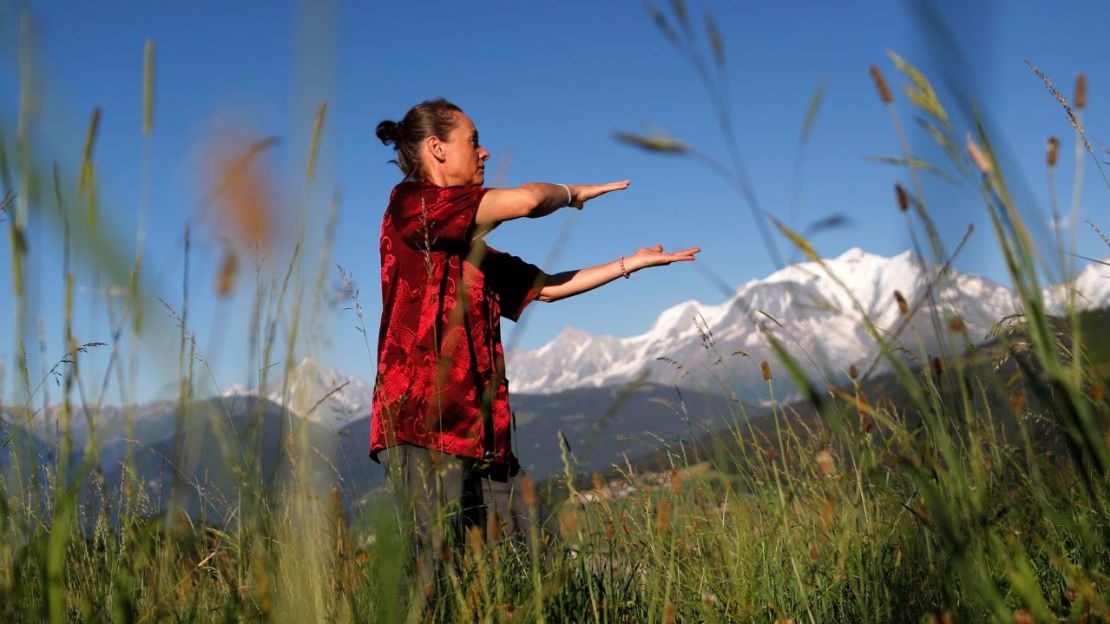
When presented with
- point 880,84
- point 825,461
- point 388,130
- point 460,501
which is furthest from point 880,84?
point 388,130

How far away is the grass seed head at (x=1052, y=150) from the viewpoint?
3.92ft

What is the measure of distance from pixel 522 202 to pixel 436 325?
575 millimetres

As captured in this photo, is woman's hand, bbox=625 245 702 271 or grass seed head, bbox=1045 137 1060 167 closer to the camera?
grass seed head, bbox=1045 137 1060 167

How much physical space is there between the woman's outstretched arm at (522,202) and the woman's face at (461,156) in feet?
1.50

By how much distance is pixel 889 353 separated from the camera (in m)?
0.99

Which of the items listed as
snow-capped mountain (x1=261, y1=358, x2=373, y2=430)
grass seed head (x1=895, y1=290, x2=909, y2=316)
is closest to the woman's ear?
snow-capped mountain (x1=261, y1=358, x2=373, y2=430)

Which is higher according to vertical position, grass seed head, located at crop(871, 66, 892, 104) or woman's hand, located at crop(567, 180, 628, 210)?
woman's hand, located at crop(567, 180, 628, 210)

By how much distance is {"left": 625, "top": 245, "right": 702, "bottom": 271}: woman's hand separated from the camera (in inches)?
129

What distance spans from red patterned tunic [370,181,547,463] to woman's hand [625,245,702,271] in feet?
2.19

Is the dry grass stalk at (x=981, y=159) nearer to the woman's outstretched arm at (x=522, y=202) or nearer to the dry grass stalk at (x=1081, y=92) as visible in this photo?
the dry grass stalk at (x=1081, y=92)

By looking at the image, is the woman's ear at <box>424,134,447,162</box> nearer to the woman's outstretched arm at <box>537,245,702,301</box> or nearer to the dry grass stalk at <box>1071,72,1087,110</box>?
the woman's outstretched arm at <box>537,245,702,301</box>

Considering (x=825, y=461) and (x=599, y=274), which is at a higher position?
(x=599, y=274)

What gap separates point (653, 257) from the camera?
3.43m

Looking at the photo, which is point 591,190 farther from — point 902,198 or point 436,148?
point 902,198
